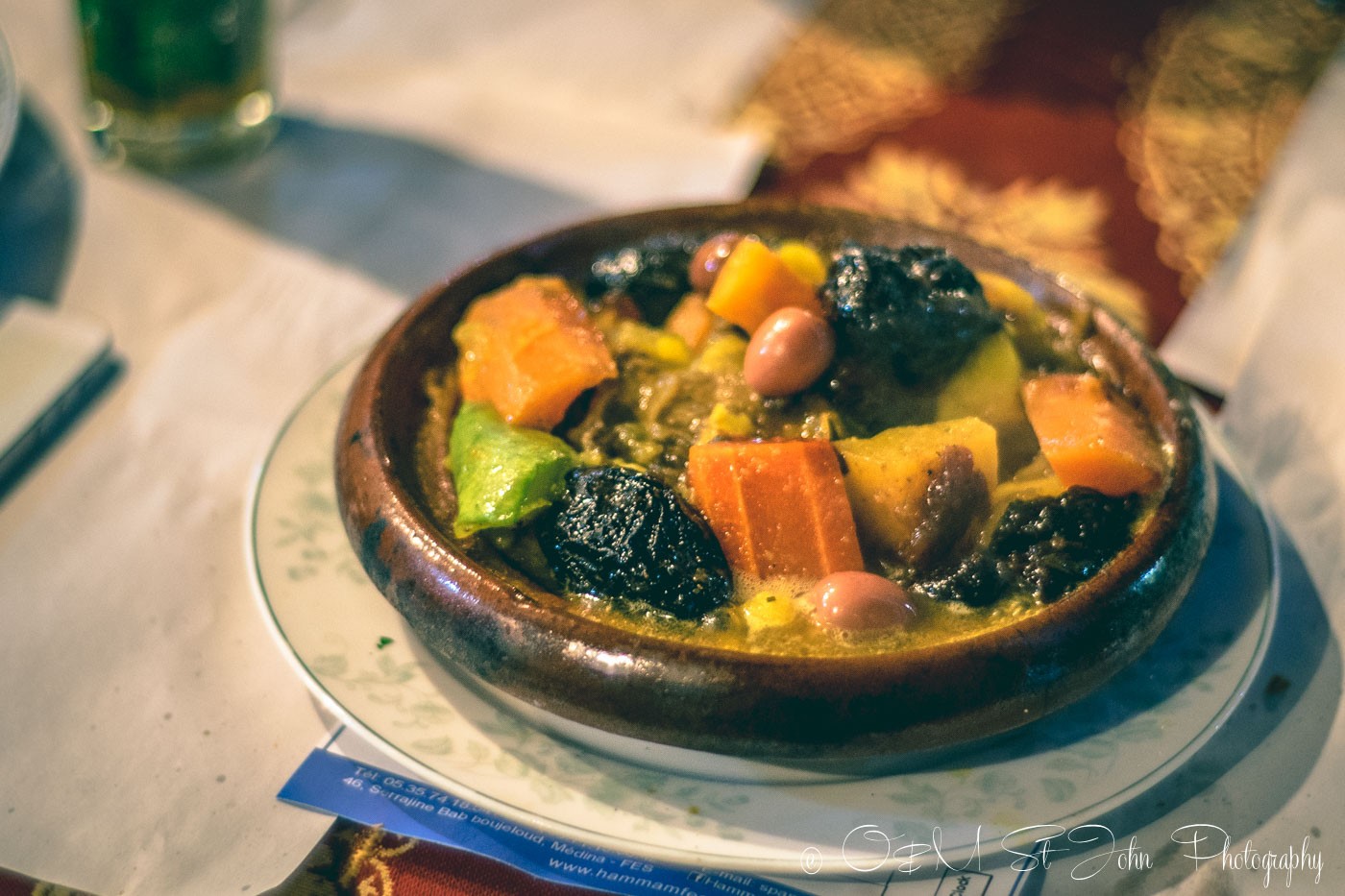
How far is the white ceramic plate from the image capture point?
1.25 meters

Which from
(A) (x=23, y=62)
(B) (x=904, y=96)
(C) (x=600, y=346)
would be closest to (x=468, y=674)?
(C) (x=600, y=346)

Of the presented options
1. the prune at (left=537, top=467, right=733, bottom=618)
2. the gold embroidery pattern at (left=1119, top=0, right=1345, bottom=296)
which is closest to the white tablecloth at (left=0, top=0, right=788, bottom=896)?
the prune at (left=537, top=467, right=733, bottom=618)

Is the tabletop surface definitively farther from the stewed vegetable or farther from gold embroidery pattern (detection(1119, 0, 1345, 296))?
the stewed vegetable

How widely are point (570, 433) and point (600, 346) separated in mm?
144

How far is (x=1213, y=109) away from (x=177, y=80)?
8.95 feet

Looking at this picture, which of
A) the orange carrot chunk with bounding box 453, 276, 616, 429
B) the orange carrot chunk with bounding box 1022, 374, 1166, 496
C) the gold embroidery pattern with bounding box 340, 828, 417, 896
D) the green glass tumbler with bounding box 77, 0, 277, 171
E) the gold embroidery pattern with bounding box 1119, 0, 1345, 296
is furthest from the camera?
the gold embroidery pattern with bounding box 1119, 0, 1345, 296

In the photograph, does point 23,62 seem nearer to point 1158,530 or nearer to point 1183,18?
point 1158,530

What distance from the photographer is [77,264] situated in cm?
247

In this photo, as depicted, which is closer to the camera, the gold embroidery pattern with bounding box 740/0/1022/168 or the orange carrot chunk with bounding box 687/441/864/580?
the orange carrot chunk with bounding box 687/441/864/580

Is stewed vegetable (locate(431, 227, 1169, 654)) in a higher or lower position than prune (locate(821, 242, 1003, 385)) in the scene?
lower

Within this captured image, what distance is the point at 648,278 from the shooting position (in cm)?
182

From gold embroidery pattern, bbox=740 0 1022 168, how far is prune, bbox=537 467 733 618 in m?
1.68

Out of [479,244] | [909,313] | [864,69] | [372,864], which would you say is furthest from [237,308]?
[864,69]

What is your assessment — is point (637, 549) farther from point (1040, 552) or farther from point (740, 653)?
point (1040, 552)
